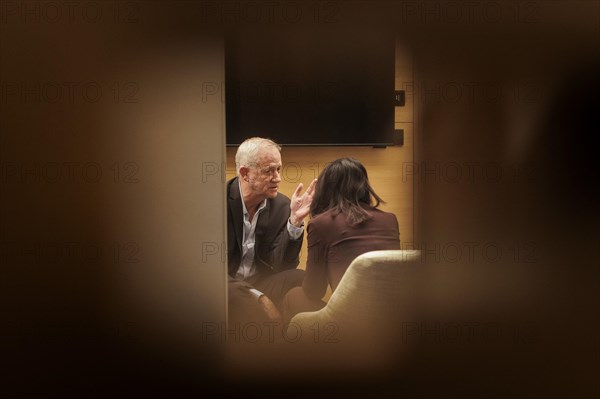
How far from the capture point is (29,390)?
1839 millimetres

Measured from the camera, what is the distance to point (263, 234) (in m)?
1.76

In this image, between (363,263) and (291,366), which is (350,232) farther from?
(291,366)

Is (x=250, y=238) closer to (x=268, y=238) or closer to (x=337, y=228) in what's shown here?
(x=268, y=238)

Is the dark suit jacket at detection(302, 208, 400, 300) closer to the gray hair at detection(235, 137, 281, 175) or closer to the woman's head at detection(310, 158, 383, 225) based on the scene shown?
the woman's head at detection(310, 158, 383, 225)

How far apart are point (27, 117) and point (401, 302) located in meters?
1.33

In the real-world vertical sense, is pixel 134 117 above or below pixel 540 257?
above

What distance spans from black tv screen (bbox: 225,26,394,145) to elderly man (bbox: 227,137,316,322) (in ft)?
0.63

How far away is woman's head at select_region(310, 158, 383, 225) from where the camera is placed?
177cm

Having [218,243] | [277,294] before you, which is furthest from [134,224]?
[277,294]

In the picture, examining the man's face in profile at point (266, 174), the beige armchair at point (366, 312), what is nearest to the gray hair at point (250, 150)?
the man's face in profile at point (266, 174)

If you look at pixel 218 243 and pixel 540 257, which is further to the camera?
pixel 540 257

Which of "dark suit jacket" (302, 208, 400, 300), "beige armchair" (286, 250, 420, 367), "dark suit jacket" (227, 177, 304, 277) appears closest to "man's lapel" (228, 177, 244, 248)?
"dark suit jacket" (227, 177, 304, 277)

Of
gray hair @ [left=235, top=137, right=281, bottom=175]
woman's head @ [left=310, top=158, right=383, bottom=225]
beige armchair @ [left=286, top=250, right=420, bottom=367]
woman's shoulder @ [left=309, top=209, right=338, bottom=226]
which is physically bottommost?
beige armchair @ [left=286, top=250, right=420, bottom=367]

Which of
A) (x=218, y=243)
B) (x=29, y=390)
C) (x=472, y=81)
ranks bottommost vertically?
(x=29, y=390)
